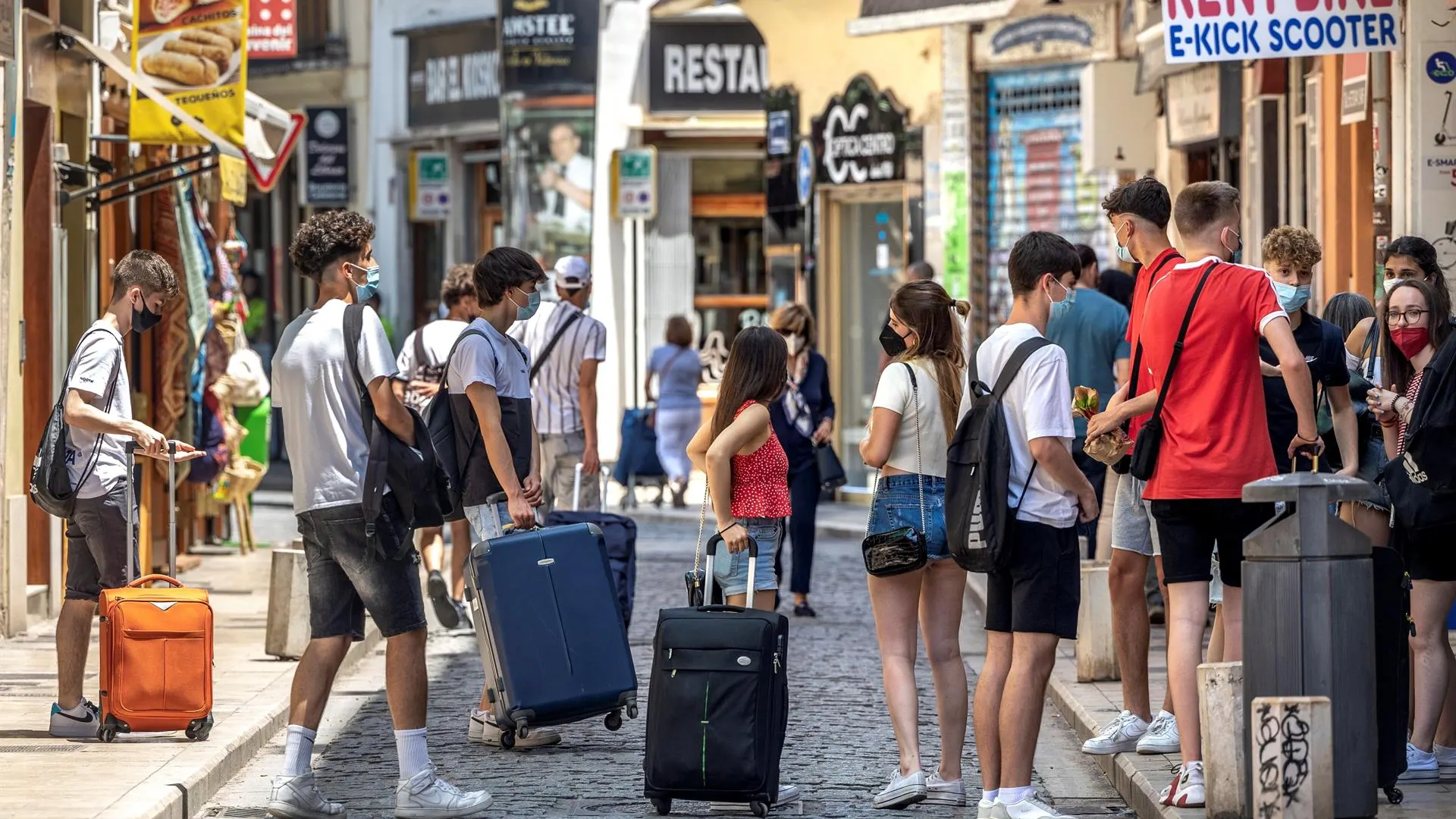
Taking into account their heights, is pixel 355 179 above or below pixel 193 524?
above

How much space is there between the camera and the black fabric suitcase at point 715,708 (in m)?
7.40

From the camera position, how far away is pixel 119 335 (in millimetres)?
9008

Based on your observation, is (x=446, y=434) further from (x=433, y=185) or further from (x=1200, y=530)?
(x=433, y=185)

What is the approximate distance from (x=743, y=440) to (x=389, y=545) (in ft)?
4.31

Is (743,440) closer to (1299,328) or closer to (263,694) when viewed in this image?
(1299,328)

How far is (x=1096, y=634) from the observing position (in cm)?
1023

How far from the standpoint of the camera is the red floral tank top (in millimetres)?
8195

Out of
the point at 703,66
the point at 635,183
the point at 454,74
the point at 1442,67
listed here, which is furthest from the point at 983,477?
the point at 454,74

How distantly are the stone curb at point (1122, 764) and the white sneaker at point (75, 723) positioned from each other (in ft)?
12.5

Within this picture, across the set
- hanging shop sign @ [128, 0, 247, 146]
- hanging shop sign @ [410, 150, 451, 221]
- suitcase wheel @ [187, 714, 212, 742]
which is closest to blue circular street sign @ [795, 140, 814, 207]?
hanging shop sign @ [410, 150, 451, 221]

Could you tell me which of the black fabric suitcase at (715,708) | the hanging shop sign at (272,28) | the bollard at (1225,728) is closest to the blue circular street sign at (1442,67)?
the bollard at (1225,728)

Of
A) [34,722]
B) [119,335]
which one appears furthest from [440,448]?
[34,722]

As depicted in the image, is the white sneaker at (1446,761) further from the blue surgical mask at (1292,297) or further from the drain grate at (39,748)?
the drain grate at (39,748)

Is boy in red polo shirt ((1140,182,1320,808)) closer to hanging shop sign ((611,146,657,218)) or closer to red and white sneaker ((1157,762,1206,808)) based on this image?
red and white sneaker ((1157,762,1206,808))
